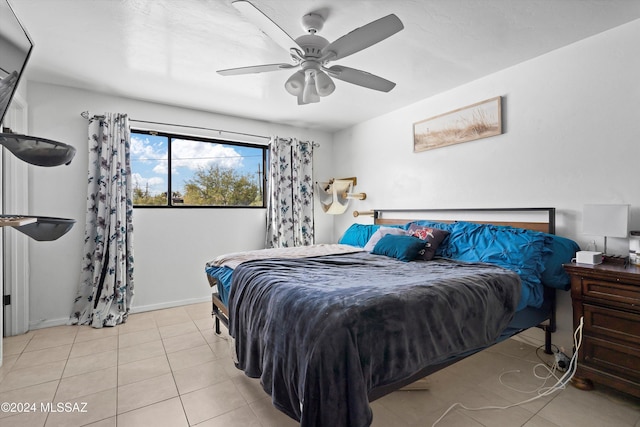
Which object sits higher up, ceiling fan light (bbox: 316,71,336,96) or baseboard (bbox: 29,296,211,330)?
ceiling fan light (bbox: 316,71,336,96)

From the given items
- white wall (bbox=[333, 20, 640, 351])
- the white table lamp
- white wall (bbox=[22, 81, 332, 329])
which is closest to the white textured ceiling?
white wall (bbox=[333, 20, 640, 351])

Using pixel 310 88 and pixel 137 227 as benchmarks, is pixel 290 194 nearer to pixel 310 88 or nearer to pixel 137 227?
pixel 137 227

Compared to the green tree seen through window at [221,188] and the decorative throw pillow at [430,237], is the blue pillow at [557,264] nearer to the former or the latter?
the decorative throw pillow at [430,237]

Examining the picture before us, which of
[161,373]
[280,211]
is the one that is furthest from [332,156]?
[161,373]

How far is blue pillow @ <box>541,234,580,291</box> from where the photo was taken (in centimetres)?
216

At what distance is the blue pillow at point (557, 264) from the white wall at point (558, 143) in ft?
0.65

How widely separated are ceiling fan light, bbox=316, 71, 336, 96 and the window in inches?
89.3

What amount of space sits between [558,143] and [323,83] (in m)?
1.93

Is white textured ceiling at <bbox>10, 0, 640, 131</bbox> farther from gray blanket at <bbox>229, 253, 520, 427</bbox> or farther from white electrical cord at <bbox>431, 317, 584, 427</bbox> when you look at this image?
white electrical cord at <bbox>431, 317, 584, 427</bbox>

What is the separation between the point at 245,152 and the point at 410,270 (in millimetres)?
2969

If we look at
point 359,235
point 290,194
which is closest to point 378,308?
point 359,235

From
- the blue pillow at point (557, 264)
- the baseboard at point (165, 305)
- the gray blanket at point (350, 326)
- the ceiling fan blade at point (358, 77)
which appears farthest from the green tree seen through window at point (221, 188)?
the blue pillow at point (557, 264)

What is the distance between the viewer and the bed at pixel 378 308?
46.2 inches

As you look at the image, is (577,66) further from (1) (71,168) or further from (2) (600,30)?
(1) (71,168)
